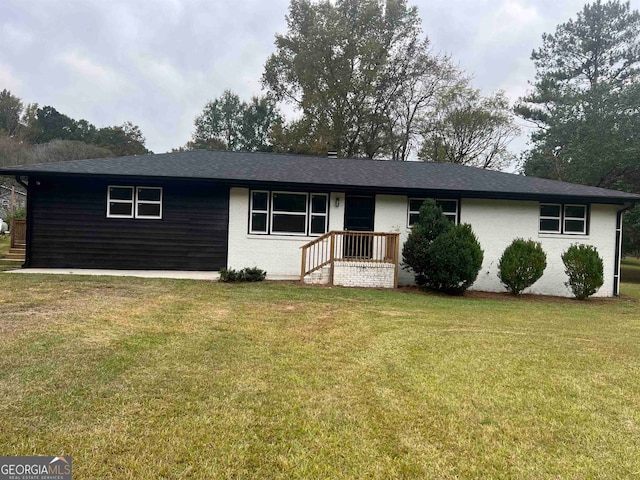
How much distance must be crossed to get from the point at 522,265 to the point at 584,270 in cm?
164

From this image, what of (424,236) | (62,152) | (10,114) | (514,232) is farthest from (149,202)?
(10,114)

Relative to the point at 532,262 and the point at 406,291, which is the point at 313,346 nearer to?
the point at 406,291

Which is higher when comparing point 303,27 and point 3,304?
point 303,27

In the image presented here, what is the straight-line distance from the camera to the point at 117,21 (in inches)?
639

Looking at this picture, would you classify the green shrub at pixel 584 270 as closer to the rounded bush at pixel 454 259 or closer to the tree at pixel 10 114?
the rounded bush at pixel 454 259

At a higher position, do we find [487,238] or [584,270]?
[487,238]

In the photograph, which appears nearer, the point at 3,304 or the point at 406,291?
the point at 3,304

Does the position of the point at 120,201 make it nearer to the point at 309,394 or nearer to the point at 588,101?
the point at 309,394

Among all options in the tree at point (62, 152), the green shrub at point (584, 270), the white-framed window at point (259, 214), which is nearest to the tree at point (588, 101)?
the green shrub at point (584, 270)

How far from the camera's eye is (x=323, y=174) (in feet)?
38.9

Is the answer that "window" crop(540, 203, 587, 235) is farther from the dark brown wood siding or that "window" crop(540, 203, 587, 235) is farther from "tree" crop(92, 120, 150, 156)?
"tree" crop(92, 120, 150, 156)

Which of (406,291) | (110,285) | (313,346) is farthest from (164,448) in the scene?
(406,291)

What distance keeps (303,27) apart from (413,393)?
29495 mm

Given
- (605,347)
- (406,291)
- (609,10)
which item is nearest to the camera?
(605,347)
